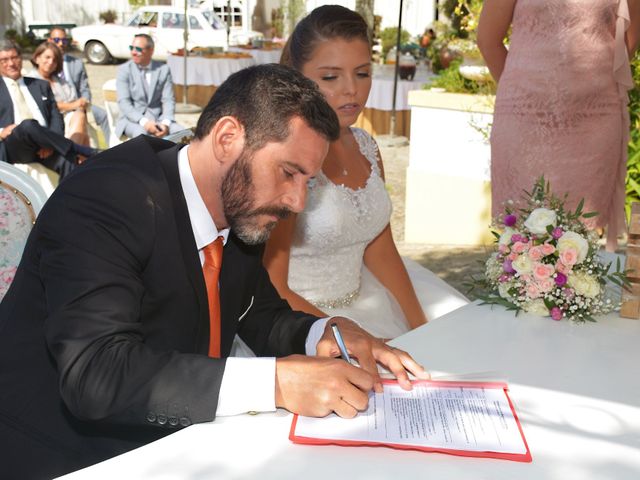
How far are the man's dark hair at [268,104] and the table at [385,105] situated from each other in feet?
31.7

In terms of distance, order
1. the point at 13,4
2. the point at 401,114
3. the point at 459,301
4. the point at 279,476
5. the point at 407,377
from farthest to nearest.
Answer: the point at 13,4
the point at 401,114
the point at 459,301
the point at 407,377
the point at 279,476

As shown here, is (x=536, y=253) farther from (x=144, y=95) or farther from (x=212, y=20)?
(x=212, y=20)

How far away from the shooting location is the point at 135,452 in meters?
1.33

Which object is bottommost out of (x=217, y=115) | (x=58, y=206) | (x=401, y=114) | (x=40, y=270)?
(x=401, y=114)

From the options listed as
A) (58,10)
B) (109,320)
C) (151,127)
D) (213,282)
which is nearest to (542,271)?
(213,282)

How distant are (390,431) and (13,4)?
32989mm

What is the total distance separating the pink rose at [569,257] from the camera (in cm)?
209

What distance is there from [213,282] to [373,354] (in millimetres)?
408

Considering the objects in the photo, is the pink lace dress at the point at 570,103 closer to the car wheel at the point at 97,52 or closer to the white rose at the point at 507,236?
the white rose at the point at 507,236

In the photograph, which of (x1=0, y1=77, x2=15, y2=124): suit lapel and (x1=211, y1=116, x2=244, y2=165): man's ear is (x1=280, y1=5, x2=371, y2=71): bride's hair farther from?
(x1=0, y1=77, x2=15, y2=124): suit lapel

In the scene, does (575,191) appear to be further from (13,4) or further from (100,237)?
(13,4)

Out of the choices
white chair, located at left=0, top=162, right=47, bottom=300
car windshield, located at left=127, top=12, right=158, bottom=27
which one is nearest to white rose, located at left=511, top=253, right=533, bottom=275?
white chair, located at left=0, top=162, right=47, bottom=300

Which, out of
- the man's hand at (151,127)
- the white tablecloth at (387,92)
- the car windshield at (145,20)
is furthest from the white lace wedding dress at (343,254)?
the car windshield at (145,20)

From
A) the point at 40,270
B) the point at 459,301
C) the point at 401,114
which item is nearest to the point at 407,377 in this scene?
the point at 40,270
